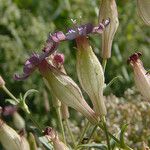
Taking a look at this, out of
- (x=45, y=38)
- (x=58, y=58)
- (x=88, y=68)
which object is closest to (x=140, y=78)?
(x=88, y=68)

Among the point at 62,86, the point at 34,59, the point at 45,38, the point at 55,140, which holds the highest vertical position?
the point at 34,59

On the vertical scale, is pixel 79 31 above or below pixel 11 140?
above

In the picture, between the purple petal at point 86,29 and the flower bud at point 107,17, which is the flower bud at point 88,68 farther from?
the flower bud at point 107,17

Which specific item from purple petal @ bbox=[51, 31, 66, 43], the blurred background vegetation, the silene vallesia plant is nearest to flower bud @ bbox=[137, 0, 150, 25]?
the silene vallesia plant

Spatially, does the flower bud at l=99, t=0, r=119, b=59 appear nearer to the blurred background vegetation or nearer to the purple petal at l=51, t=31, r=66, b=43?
the purple petal at l=51, t=31, r=66, b=43

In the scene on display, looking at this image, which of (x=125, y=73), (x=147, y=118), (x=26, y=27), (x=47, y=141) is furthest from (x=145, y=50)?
(x=47, y=141)

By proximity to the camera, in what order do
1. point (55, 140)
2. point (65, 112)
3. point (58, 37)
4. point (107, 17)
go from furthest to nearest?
point (65, 112), point (107, 17), point (55, 140), point (58, 37)

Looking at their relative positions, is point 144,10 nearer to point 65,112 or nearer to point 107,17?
point 107,17

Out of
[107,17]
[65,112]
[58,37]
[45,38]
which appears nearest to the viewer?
[58,37]
